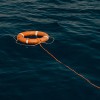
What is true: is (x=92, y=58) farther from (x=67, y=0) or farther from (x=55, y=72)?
(x=67, y=0)

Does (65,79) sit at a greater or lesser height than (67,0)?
lesser

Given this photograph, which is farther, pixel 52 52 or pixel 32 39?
pixel 32 39

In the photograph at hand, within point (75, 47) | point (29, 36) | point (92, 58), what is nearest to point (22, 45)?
point (29, 36)

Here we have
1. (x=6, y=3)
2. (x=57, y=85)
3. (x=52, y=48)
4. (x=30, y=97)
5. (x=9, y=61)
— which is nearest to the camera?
(x=30, y=97)

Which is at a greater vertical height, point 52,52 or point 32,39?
point 32,39

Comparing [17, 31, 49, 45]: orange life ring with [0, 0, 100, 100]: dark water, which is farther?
[17, 31, 49, 45]: orange life ring

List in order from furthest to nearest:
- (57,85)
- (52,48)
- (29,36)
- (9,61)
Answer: (29,36) → (52,48) → (9,61) → (57,85)

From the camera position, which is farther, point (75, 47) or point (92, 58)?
point (75, 47)

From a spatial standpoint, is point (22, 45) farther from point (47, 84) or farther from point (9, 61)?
point (47, 84)
